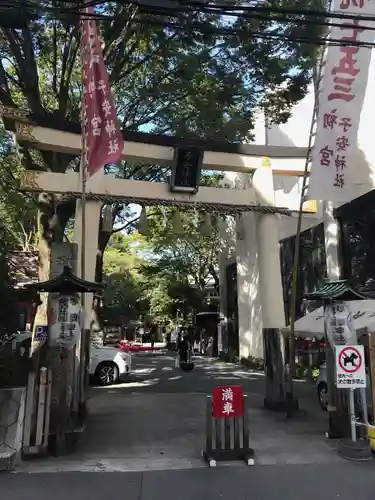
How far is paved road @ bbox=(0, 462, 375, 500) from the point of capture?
5.26 m

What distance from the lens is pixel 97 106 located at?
926 centimetres

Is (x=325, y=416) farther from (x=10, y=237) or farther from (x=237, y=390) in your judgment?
(x=10, y=237)

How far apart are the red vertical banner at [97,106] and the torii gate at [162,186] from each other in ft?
A: 7.28

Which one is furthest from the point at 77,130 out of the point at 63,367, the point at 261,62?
the point at 63,367

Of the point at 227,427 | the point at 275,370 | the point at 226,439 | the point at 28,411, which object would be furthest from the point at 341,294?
the point at 28,411

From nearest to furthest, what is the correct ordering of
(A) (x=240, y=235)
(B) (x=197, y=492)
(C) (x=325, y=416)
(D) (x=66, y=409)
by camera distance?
(B) (x=197, y=492) < (D) (x=66, y=409) < (C) (x=325, y=416) < (A) (x=240, y=235)

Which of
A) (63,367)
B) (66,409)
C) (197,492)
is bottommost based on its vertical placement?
(197,492)

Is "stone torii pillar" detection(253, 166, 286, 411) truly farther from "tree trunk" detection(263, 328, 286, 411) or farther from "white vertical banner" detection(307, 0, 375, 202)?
"white vertical banner" detection(307, 0, 375, 202)

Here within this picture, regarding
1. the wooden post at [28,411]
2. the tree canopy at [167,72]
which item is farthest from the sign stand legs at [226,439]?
the tree canopy at [167,72]

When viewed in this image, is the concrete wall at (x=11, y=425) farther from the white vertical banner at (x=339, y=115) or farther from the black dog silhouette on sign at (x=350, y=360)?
the white vertical banner at (x=339, y=115)

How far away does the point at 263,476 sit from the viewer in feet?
19.5

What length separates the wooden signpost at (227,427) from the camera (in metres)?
6.55

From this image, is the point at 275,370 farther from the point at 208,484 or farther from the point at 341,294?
the point at 208,484

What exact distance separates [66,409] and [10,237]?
1855 cm
